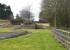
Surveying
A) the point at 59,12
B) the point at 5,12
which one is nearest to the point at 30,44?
the point at 59,12

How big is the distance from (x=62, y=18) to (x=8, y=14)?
59395 mm

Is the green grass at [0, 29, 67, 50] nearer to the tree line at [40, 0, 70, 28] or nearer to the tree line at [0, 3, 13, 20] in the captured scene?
the tree line at [40, 0, 70, 28]

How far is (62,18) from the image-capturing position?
89750mm

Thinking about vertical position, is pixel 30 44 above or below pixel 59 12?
below

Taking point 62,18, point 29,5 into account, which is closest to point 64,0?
point 62,18

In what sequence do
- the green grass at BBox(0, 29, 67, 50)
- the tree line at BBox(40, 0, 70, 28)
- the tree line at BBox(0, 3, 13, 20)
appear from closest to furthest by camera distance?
the green grass at BBox(0, 29, 67, 50) → the tree line at BBox(40, 0, 70, 28) → the tree line at BBox(0, 3, 13, 20)

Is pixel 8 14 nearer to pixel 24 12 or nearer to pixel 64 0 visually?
pixel 24 12

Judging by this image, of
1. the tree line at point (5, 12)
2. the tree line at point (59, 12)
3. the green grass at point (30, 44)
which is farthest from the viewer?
the tree line at point (5, 12)

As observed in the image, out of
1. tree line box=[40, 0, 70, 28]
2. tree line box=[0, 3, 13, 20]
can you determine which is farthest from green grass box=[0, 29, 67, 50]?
tree line box=[0, 3, 13, 20]

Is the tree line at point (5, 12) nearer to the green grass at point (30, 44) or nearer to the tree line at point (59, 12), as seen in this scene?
the tree line at point (59, 12)

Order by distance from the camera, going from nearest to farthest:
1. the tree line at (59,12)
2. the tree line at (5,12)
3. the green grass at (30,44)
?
the green grass at (30,44) → the tree line at (59,12) → the tree line at (5,12)

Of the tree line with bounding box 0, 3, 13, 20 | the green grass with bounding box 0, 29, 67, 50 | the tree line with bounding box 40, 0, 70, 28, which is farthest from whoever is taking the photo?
the tree line with bounding box 0, 3, 13, 20

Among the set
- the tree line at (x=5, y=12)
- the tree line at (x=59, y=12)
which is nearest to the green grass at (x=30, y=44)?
the tree line at (x=59, y=12)

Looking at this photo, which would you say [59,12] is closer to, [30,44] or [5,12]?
[5,12]
